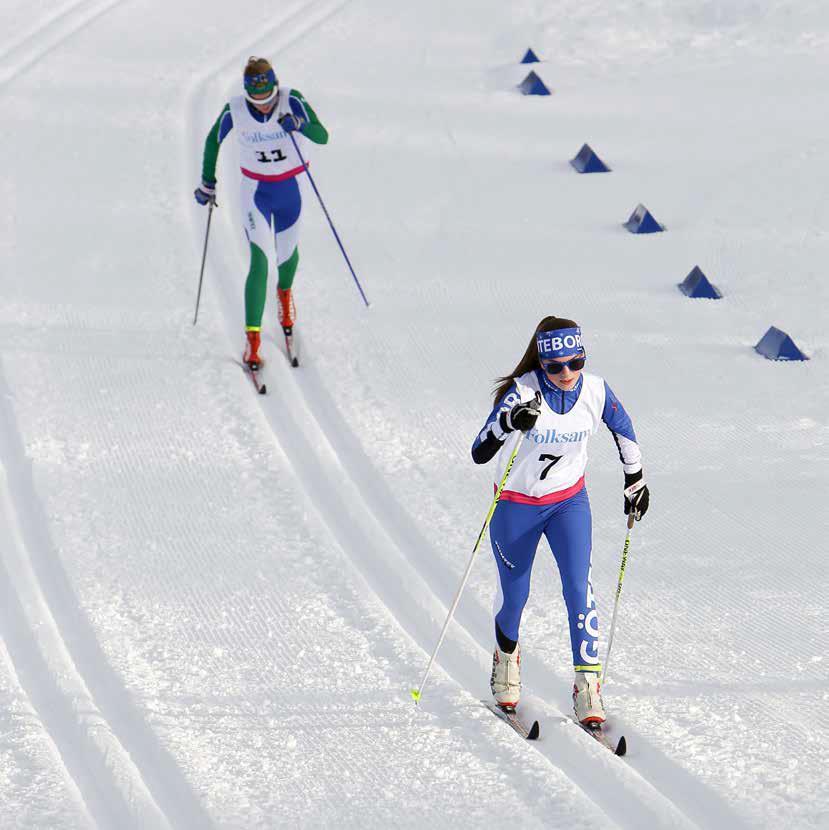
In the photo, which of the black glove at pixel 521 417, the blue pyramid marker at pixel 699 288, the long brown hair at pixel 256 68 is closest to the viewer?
the black glove at pixel 521 417

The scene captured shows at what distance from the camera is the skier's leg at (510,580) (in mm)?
5055

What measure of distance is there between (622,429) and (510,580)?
2.22 feet

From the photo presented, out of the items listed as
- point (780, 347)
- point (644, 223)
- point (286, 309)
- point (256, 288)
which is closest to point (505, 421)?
point (256, 288)

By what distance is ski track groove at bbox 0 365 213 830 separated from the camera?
16.0ft

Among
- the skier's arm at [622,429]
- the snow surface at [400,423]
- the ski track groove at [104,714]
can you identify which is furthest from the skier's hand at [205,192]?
the skier's arm at [622,429]

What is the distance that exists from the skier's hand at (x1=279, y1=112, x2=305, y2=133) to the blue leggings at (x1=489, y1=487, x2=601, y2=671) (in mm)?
2975

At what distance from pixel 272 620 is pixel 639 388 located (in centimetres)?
266

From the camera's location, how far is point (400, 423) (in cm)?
741

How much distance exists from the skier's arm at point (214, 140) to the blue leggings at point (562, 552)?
3.23 metres

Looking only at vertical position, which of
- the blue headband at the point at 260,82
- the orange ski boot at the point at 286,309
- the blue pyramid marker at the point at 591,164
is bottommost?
the orange ski boot at the point at 286,309

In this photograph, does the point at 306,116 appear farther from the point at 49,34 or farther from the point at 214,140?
the point at 49,34

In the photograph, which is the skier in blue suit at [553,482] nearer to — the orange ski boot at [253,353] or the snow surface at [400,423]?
the snow surface at [400,423]

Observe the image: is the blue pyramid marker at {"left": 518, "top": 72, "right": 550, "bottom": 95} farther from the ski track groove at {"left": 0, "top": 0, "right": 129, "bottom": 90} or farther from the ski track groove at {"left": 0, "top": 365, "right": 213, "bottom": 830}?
the ski track groove at {"left": 0, "top": 365, "right": 213, "bottom": 830}

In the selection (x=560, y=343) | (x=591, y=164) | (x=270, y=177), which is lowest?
(x=591, y=164)
